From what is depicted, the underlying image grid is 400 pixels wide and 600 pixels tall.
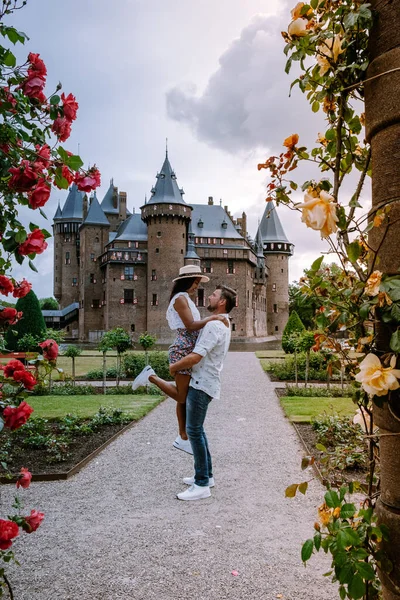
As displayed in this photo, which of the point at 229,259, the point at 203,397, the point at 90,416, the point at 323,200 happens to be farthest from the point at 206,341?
the point at 229,259

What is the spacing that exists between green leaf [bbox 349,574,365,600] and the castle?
4574 centimetres

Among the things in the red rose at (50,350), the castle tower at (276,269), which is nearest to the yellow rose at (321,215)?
the red rose at (50,350)

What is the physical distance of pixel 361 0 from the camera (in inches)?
63.2

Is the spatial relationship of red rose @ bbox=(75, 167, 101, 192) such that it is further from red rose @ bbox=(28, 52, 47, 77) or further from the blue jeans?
the blue jeans

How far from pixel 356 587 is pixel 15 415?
145 cm

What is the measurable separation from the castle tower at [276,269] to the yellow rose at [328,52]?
60.1 metres

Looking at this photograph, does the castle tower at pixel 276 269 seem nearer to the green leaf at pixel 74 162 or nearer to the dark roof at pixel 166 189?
the dark roof at pixel 166 189

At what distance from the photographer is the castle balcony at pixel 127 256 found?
5109cm

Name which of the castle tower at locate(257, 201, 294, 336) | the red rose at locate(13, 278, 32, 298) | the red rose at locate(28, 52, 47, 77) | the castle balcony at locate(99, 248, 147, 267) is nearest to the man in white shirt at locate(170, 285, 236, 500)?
the red rose at locate(13, 278, 32, 298)

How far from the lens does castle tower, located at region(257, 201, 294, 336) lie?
62000mm

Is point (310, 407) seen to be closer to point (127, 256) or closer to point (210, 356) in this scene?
point (210, 356)

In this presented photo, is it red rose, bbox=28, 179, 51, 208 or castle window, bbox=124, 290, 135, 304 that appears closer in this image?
red rose, bbox=28, 179, 51, 208

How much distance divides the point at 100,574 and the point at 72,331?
5630 cm

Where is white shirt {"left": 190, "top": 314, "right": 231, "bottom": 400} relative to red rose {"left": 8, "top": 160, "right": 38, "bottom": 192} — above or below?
below
